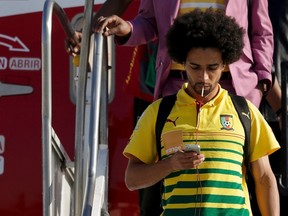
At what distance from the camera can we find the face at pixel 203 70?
267cm

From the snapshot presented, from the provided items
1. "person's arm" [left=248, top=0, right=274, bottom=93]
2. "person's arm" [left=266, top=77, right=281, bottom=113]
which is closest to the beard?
"person's arm" [left=248, top=0, right=274, bottom=93]

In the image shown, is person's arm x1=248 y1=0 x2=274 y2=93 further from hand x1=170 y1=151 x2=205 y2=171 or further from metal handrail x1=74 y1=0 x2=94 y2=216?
hand x1=170 y1=151 x2=205 y2=171

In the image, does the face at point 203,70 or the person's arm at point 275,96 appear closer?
the face at point 203,70

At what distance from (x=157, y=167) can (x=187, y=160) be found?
0.55 feet

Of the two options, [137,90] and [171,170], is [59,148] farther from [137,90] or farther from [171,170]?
[171,170]

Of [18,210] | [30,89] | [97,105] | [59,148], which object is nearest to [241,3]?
[97,105]

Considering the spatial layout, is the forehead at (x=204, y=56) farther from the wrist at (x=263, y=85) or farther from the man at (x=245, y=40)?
the wrist at (x=263, y=85)

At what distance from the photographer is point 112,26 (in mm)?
3111

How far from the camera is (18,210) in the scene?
408cm

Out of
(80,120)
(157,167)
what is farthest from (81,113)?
(157,167)

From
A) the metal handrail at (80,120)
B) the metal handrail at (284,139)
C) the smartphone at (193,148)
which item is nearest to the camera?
the smartphone at (193,148)

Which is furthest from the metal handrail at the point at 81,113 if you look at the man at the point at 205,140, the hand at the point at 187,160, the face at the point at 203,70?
the hand at the point at 187,160

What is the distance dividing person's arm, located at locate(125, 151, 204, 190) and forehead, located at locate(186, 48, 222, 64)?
14.4 inches

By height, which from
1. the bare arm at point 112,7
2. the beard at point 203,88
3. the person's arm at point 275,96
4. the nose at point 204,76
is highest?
the bare arm at point 112,7
